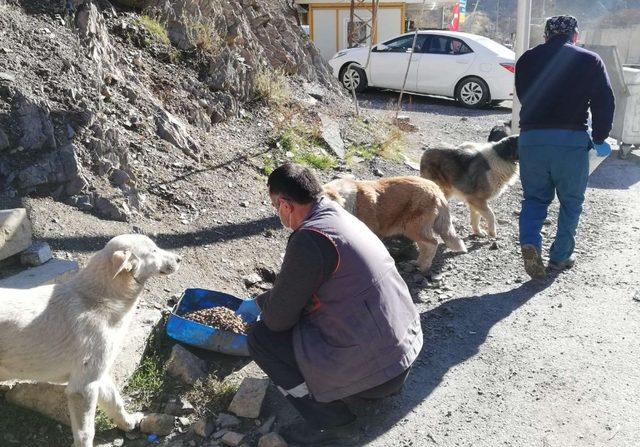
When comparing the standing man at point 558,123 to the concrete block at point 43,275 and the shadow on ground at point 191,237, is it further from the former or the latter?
the concrete block at point 43,275

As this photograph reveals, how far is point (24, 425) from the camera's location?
12.4ft

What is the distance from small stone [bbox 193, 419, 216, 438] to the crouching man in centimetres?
57

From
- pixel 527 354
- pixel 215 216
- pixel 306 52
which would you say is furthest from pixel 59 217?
pixel 306 52

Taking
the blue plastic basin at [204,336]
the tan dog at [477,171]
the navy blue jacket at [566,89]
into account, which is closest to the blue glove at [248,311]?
the blue plastic basin at [204,336]

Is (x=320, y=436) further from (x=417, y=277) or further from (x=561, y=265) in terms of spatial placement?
(x=561, y=265)

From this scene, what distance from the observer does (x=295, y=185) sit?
3562 millimetres

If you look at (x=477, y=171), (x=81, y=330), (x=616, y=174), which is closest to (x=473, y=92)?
(x=616, y=174)

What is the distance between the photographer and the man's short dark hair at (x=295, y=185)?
357 centimetres

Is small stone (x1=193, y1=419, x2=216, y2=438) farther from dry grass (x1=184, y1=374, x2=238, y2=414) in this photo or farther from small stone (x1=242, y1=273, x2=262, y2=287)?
small stone (x1=242, y1=273, x2=262, y2=287)

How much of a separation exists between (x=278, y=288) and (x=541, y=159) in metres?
3.63

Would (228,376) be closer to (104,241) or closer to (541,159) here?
(104,241)

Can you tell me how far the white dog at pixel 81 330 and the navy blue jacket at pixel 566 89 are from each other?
404 cm

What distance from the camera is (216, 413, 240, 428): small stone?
3.98m

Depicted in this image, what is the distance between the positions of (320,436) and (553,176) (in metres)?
3.68
